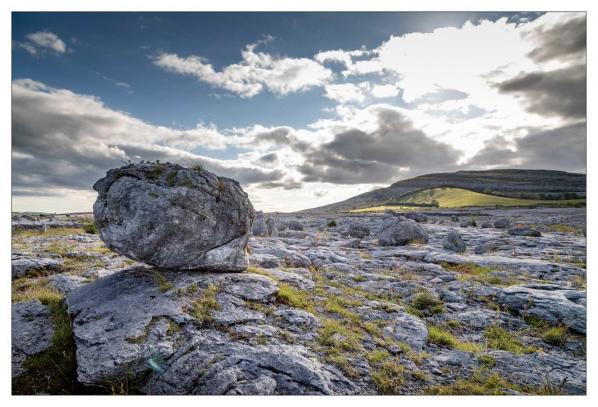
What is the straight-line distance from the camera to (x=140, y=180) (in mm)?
10688

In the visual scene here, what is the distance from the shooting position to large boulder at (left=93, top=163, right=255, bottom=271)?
10.3m

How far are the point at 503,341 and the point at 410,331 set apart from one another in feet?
10.1

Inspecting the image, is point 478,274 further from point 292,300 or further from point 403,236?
point 292,300

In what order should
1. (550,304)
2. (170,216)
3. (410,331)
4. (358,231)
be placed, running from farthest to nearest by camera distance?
1. (358,231)
2. (550,304)
3. (410,331)
4. (170,216)

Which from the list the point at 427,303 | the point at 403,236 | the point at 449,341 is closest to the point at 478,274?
the point at 427,303

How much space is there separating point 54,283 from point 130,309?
24.3 feet

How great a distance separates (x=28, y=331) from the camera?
917 cm

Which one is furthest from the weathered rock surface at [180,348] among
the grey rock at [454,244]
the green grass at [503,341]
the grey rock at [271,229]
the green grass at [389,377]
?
the grey rock at [271,229]

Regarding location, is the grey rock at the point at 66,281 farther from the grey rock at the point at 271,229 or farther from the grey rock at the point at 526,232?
the grey rock at the point at 526,232

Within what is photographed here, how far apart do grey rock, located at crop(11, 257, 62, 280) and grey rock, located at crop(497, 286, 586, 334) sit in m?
22.6

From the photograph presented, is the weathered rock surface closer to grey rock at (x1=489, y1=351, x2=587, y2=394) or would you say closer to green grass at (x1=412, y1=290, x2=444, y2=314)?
grey rock at (x1=489, y1=351, x2=587, y2=394)

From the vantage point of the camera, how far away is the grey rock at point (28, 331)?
324 inches

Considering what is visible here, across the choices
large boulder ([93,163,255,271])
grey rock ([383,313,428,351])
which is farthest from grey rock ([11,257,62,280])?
grey rock ([383,313,428,351])

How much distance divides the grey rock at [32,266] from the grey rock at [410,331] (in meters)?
17.3
